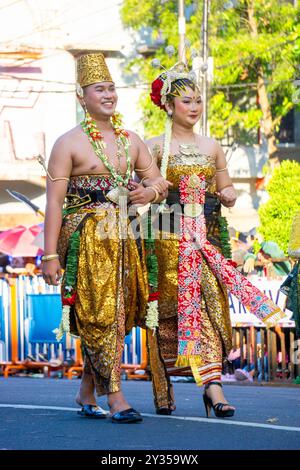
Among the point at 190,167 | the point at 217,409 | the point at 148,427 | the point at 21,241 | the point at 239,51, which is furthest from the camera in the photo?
the point at 239,51

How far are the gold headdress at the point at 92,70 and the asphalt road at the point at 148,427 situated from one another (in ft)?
6.86

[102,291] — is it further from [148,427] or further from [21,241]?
[21,241]

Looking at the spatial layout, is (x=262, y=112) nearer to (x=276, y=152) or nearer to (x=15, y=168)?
(x=276, y=152)

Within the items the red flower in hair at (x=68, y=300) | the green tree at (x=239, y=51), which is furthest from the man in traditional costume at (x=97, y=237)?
the green tree at (x=239, y=51)

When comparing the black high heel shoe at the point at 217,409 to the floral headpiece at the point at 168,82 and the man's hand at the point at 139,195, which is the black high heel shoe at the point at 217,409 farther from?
the floral headpiece at the point at 168,82

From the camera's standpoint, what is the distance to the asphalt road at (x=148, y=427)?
6.72 meters

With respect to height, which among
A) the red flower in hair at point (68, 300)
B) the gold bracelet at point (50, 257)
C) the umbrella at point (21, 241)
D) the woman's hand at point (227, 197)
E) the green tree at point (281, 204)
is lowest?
the red flower in hair at point (68, 300)

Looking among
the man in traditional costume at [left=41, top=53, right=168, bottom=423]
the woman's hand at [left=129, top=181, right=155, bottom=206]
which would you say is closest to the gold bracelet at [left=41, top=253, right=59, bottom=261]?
the man in traditional costume at [left=41, top=53, right=168, bottom=423]

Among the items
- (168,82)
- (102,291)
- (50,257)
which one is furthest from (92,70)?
(102,291)

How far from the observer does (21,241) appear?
22953 mm

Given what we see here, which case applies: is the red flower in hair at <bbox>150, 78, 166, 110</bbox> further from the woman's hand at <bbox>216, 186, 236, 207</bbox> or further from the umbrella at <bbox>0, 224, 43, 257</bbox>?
the umbrella at <bbox>0, 224, 43, 257</bbox>

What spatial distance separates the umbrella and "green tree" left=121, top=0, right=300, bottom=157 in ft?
22.9

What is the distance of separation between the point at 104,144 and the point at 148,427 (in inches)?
70.8

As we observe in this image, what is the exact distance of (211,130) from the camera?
3033 cm
